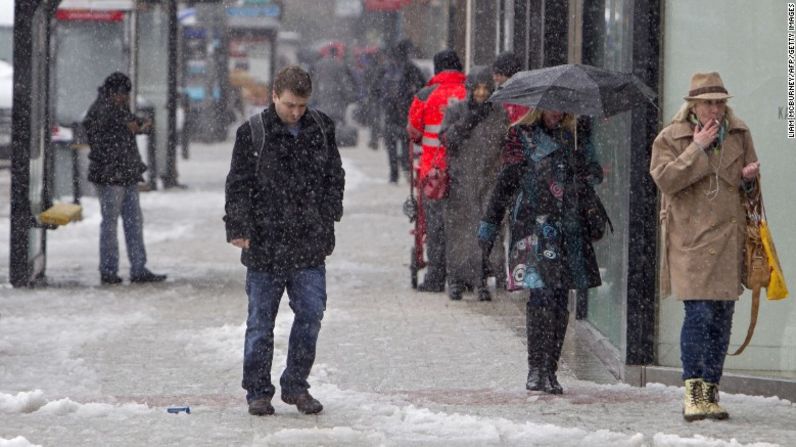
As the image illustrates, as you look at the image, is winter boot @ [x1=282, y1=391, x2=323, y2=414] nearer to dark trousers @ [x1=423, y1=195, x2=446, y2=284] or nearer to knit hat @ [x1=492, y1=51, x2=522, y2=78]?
knit hat @ [x1=492, y1=51, x2=522, y2=78]

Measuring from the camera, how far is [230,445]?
23.4 ft

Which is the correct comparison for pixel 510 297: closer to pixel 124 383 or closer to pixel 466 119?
pixel 466 119

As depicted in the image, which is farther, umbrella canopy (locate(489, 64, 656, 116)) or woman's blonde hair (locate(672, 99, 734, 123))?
umbrella canopy (locate(489, 64, 656, 116))

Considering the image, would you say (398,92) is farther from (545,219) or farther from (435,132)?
(545,219)

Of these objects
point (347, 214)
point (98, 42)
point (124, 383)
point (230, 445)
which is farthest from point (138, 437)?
point (98, 42)

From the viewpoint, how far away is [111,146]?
1340 centimetres

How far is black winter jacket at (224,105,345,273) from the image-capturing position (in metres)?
7.77

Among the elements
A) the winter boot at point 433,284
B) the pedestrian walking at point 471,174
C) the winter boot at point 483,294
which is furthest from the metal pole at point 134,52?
the winter boot at point 483,294

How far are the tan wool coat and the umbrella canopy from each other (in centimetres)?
43

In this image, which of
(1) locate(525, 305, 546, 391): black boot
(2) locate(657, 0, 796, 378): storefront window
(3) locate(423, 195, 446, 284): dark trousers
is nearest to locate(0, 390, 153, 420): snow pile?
(1) locate(525, 305, 546, 391): black boot

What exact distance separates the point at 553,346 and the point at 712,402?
1023 mm

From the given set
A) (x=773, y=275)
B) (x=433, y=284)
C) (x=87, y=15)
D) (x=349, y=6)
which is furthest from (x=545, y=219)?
(x=349, y=6)

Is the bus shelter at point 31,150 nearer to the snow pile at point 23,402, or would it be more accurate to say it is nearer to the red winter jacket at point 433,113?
the red winter jacket at point 433,113

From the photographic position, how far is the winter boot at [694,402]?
7.73 metres
